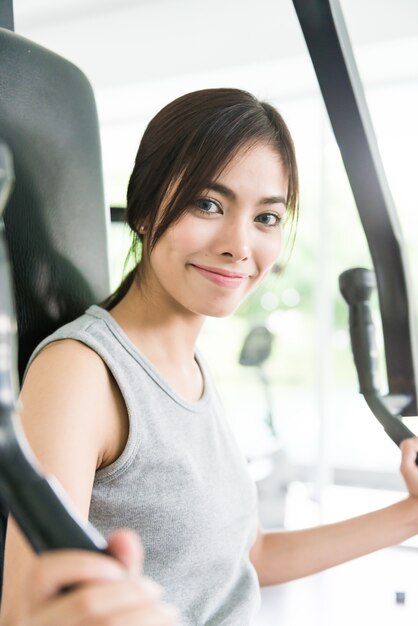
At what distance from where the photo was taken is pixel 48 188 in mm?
918

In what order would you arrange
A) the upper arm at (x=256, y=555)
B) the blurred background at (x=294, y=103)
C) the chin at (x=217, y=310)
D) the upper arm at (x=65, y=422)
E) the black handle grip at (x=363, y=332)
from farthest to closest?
the blurred background at (x=294, y=103) < the upper arm at (x=256, y=555) < the chin at (x=217, y=310) < the black handle grip at (x=363, y=332) < the upper arm at (x=65, y=422)

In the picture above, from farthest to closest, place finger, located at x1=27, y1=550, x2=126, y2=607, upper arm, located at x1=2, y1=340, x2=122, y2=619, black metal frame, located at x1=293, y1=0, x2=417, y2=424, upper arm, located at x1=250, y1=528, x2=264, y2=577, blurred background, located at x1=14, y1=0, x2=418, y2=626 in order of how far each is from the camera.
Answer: blurred background, located at x1=14, y1=0, x2=418, y2=626 → upper arm, located at x1=250, y1=528, x2=264, y2=577 → black metal frame, located at x1=293, y1=0, x2=417, y2=424 → upper arm, located at x1=2, y1=340, x2=122, y2=619 → finger, located at x1=27, y1=550, x2=126, y2=607

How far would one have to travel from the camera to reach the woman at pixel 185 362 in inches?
34.8

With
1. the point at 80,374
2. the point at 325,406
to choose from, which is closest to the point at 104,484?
Answer: the point at 80,374

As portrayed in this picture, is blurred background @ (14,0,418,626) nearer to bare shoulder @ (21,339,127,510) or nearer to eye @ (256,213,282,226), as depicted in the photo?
eye @ (256,213,282,226)

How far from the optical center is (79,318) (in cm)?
95

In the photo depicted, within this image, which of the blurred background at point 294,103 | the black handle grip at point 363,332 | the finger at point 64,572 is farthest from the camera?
the blurred background at point 294,103

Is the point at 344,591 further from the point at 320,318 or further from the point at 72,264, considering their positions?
the point at 320,318

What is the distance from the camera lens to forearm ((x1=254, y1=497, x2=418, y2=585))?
44.7 inches

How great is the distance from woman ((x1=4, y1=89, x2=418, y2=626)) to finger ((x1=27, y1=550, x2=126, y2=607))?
472mm

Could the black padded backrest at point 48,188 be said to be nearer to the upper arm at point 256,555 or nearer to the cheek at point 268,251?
the cheek at point 268,251

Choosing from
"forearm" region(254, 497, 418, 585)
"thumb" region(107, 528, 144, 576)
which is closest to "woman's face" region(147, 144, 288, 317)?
"forearm" region(254, 497, 418, 585)

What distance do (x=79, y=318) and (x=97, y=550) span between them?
2.15 feet

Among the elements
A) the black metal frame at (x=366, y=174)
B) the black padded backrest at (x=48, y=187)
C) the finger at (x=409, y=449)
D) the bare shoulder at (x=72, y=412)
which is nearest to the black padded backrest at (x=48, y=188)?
the black padded backrest at (x=48, y=187)
